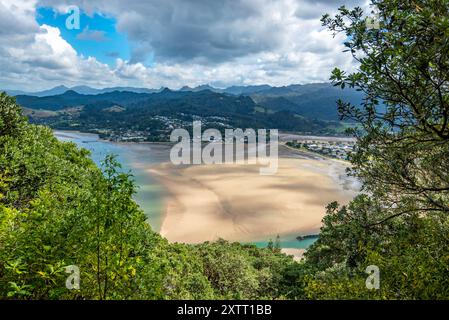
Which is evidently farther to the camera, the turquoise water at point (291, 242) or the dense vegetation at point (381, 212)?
the turquoise water at point (291, 242)

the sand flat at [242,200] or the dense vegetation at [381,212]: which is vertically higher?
the dense vegetation at [381,212]

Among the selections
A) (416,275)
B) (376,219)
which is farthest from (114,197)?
(376,219)

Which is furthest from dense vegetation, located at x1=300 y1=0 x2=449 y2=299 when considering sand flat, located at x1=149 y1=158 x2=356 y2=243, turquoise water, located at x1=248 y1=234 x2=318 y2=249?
sand flat, located at x1=149 y1=158 x2=356 y2=243

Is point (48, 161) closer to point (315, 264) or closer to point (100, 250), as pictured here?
point (100, 250)

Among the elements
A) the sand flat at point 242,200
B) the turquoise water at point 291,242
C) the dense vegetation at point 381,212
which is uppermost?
the dense vegetation at point 381,212

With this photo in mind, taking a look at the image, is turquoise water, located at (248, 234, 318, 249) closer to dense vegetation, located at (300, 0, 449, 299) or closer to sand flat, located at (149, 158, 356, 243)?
sand flat, located at (149, 158, 356, 243)

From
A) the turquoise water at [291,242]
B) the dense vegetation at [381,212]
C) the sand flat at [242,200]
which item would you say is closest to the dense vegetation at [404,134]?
the dense vegetation at [381,212]

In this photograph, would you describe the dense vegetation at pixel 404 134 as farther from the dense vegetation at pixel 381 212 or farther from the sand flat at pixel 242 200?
the sand flat at pixel 242 200

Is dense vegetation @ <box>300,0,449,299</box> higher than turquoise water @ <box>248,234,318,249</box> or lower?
higher

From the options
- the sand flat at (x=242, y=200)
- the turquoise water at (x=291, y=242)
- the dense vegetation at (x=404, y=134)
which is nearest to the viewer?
the dense vegetation at (x=404, y=134)
